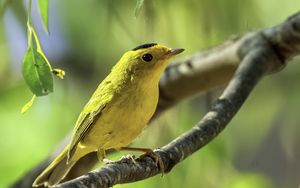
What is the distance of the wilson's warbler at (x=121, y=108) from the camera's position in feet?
10.0

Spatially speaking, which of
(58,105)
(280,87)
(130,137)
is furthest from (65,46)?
(130,137)

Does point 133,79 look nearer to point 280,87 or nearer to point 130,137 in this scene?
point 130,137

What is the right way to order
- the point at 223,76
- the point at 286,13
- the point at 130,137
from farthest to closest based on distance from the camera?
the point at 286,13 → the point at 223,76 → the point at 130,137

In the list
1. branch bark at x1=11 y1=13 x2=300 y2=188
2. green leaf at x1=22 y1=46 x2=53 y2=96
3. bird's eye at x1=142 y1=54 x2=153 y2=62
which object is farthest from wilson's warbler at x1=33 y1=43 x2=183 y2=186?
green leaf at x1=22 y1=46 x2=53 y2=96

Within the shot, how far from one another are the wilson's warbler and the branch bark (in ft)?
0.78

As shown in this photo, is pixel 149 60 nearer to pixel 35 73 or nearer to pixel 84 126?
pixel 84 126

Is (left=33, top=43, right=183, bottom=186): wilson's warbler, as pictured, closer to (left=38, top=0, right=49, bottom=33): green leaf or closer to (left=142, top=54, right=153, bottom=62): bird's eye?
(left=142, top=54, right=153, bottom=62): bird's eye

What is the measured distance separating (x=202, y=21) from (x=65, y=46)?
171 cm

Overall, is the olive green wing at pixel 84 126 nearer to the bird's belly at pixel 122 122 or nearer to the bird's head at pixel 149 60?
the bird's belly at pixel 122 122

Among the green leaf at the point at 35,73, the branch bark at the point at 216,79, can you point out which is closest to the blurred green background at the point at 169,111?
the branch bark at the point at 216,79

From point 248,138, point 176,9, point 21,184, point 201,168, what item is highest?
point 176,9

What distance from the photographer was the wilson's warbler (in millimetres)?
3049

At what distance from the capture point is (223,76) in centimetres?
410

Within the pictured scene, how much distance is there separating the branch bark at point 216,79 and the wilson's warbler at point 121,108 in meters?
0.24
